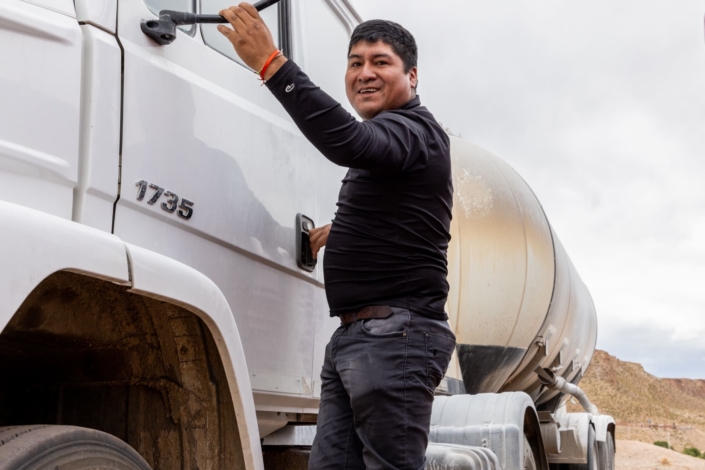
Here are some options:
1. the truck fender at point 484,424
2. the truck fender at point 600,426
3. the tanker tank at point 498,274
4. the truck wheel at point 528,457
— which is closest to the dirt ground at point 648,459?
the truck fender at point 600,426

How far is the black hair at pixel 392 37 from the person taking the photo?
2.54 metres

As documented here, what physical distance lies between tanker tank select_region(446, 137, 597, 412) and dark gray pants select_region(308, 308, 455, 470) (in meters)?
3.10

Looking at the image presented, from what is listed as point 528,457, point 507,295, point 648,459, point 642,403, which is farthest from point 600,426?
point 642,403

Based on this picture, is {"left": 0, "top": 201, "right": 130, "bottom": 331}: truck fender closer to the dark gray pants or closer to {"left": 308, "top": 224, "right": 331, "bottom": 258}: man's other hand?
the dark gray pants

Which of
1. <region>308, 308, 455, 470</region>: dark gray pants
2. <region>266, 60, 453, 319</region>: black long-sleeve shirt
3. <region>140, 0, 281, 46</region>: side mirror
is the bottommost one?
<region>308, 308, 455, 470</region>: dark gray pants

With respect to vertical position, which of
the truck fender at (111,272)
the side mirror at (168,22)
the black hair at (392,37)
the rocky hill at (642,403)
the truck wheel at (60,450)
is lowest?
the truck wheel at (60,450)

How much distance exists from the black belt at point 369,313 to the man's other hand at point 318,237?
0.55 m

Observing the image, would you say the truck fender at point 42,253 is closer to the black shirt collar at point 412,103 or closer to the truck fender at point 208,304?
the truck fender at point 208,304

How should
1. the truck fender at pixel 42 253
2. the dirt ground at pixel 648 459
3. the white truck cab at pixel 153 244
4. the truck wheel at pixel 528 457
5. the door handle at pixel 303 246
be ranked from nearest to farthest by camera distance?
the truck fender at pixel 42 253, the white truck cab at pixel 153 244, the door handle at pixel 303 246, the truck wheel at pixel 528 457, the dirt ground at pixel 648 459

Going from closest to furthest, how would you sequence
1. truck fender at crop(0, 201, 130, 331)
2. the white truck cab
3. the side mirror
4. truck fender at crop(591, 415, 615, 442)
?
truck fender at crop(0, 201, 130, 331) → the white truck cab → the side mirror → truck fender at crop(591, 415, 615, 442)

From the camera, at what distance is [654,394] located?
46.5 m

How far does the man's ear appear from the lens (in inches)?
103

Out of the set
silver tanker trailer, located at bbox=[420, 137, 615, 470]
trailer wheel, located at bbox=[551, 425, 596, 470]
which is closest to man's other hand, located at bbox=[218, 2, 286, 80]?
silver tanker trailer, located at bbox=[420, 137, 615, 470]

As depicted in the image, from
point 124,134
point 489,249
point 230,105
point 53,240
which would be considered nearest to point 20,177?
point 53,240
